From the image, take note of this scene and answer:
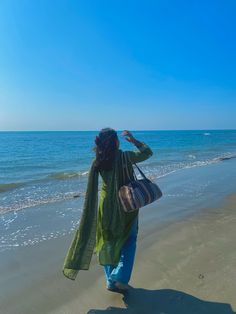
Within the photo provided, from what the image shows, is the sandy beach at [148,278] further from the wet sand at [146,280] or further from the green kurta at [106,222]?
the green kurta at [106,222]

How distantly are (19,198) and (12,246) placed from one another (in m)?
5.52

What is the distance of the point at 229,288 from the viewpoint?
3838mm

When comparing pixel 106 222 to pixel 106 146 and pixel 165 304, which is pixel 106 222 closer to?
pixel 106 146

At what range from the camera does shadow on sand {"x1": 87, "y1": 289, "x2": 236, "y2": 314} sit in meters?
3.49

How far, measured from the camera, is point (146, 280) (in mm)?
4168

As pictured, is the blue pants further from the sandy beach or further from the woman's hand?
the woman's hand

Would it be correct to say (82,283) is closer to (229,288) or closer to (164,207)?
(229,288)

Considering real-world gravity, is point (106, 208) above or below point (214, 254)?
above

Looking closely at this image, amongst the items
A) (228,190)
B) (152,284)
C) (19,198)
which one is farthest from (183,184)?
(152,284)

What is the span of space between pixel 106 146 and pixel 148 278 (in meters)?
1.81

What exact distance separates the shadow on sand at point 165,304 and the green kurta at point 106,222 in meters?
0.48

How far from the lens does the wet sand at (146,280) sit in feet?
11.8

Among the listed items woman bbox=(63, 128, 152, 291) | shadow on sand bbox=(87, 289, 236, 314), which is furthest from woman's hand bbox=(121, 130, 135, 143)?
shadow on sand bbox=(87, 289, 236, 314)

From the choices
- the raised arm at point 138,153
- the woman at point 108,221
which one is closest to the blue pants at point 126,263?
the woman at point 108,221
